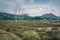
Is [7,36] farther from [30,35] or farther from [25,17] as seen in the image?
[25,17]

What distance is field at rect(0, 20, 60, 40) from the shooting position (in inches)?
145

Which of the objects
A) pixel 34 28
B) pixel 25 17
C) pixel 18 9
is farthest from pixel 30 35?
pixel 18 9

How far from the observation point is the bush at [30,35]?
366cm

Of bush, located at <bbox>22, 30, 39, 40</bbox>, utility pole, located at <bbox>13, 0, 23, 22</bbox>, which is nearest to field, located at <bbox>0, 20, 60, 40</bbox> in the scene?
bush, located at <bbox>22, 30, 39, 40</bbox>

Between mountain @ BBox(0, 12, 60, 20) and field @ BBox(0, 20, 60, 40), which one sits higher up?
mountain @ BBox(0, 12, 60, 20)

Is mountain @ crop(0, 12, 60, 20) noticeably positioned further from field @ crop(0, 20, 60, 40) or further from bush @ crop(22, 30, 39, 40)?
bush @ crop(22, 30, 39, 40)

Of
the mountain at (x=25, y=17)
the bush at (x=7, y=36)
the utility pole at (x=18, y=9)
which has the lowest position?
the bush at (x=7, y=36)

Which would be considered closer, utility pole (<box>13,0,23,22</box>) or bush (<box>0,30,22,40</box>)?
bush (<box>0,30,22,40</box>)

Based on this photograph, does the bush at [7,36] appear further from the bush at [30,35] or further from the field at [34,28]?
the bush at [30,35]

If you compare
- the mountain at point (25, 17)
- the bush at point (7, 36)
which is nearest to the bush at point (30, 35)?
the bush at point (7, 36)

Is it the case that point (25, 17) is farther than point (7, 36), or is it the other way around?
point (25, 17)

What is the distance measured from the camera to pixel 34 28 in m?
3.75

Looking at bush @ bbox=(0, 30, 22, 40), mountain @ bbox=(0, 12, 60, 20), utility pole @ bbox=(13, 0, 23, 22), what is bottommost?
bush @ bbox=(0, 30, 22, 40)

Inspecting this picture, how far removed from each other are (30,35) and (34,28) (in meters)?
0.22
